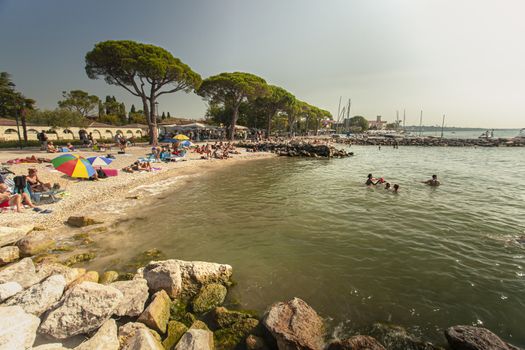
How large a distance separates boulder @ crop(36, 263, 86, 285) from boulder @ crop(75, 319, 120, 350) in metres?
2.03

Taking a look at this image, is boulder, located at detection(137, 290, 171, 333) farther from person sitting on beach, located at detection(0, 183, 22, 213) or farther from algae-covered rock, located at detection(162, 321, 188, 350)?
person sitting on beach, located at detection(0, 183, 22, 213)

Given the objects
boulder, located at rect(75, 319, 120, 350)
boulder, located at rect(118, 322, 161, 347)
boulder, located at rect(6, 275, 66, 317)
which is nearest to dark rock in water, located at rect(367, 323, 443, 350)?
boulder, located at rect(118, 322, 161, 347)

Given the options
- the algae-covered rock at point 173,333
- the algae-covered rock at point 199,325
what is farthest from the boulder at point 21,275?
the algae-covered rock at point 199,325

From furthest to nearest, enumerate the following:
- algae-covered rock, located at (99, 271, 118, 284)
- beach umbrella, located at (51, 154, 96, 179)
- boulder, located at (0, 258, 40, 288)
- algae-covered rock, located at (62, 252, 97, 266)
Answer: beach umbrella, located at (51, 154, 96, 179), algae-covered rock, located at (62, 252, 97, 266), algae-covered rock, located at (99, 271, 118, 284), boulder, located at (0, 258, 40, 288)

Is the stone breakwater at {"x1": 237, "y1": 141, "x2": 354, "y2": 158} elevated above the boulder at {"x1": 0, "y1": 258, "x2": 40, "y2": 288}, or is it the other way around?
the stone breakwater at {"x1": 237, "y1": 141, "x2": 354, "y2": 158}

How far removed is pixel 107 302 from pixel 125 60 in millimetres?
29585

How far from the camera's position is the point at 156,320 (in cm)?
435

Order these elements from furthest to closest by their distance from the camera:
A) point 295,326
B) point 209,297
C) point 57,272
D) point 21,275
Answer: point 57,272, point 209,297, point 21,275, point 295,326

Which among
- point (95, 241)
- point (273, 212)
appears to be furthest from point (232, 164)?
point (95, 241)

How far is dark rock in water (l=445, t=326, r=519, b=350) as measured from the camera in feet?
12.3

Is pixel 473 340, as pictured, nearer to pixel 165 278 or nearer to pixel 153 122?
pixel 165 278

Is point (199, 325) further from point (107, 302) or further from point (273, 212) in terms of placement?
point (273, 212)

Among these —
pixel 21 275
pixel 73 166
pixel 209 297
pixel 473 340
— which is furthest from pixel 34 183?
pixel 473 340

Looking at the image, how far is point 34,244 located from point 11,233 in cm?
103
